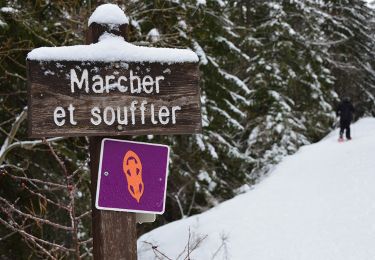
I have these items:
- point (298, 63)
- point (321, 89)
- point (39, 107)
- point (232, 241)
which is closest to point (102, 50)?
point (39, 107)

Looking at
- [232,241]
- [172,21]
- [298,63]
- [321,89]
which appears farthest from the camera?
[321,89]

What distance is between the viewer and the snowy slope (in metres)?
6.69

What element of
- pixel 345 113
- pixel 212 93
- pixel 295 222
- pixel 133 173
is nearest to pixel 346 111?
pixel 345 113

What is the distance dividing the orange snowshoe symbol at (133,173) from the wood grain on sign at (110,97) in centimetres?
11

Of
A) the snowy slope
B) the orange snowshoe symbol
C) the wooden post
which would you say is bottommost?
the snowy slope

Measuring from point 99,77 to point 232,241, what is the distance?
568 cm

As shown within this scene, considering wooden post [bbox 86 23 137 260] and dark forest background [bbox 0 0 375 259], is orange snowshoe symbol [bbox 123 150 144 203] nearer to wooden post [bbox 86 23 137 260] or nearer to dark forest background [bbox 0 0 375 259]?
wooden post [bbox 86 23 137 260]

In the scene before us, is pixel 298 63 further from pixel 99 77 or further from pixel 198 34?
pixel 99 77

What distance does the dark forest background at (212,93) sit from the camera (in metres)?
7.41

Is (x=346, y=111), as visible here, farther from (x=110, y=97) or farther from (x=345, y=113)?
(x=110, y=97)

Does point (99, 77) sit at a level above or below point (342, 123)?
above

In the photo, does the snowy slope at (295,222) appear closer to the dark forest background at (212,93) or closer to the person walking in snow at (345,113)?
the dark forest background at (212,93)

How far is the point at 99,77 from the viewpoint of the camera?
2088 mm

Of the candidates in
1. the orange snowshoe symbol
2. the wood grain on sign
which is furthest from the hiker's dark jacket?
the orange snowshoe symbol
